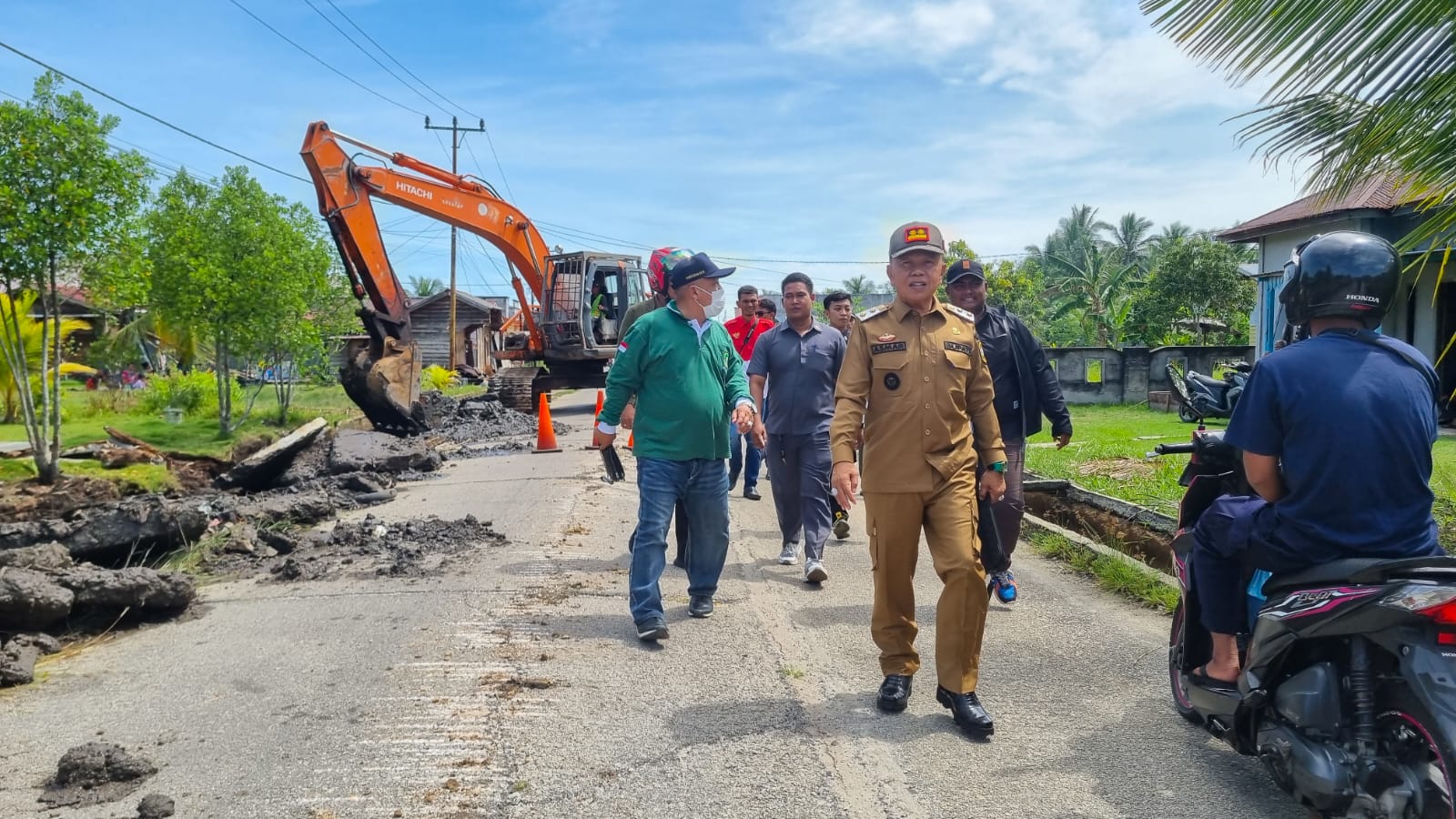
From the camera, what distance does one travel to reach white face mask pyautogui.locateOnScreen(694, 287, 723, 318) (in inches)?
221

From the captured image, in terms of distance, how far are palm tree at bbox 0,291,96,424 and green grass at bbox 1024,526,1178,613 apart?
11.5 meters

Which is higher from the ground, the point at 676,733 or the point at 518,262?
the point at 518,262

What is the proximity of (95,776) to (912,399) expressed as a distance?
10.5 feet

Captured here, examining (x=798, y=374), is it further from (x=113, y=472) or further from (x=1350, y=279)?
(x=113, y=472)

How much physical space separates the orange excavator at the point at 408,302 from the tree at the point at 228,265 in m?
1.79

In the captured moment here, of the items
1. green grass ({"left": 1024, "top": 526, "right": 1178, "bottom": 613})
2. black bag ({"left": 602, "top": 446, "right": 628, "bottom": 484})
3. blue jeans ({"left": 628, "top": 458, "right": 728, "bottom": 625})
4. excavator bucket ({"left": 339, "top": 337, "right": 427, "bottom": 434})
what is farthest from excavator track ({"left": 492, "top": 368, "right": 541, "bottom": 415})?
blue jeans ({"left": 628, "top": 458, "right": 728, "bottom": 625})

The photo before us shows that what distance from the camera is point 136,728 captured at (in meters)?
4.12

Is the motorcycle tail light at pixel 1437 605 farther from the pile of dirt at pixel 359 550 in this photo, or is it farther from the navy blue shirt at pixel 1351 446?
the pile of dirt at pixel 359 550

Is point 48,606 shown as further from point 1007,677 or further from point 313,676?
point 1007,677

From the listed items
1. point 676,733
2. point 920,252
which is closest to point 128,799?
point 676,733

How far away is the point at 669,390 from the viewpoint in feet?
18.0

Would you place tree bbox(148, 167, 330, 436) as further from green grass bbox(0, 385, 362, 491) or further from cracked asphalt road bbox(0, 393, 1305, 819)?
cracked asphalt road bbox(0, 393, 1305, 819)

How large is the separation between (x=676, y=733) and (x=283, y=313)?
17646 mm

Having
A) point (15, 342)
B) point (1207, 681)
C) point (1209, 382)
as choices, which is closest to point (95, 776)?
point (1207, 681)
